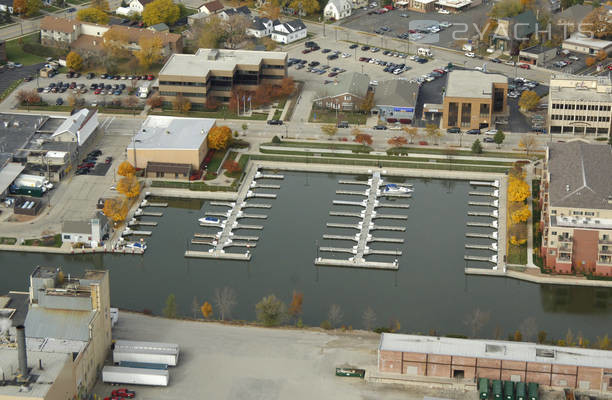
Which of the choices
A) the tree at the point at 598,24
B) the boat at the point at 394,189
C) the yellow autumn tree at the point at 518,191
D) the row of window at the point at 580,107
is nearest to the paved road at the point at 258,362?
the yellow autumn tree at the point at 518,191

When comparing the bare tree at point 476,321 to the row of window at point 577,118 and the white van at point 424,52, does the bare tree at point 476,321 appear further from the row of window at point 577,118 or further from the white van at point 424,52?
the white van at point 424,52

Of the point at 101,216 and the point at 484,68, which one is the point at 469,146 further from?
the point at 101,216

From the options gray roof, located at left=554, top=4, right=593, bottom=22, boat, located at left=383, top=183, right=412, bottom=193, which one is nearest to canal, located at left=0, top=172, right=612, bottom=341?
boat, located at left=383, top=183, right=412, bottom=193

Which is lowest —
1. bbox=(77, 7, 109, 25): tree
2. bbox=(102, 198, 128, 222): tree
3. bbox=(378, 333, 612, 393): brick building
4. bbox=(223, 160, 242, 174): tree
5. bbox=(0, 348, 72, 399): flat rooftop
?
bbox=(77, 7, 109, 25): tree

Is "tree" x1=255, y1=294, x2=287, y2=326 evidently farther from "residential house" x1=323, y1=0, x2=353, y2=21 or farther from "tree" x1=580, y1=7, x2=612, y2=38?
"residential house" x1=323, y1=0, x2=353, y2=21

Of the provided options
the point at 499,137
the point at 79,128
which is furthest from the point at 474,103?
the point at 79,128

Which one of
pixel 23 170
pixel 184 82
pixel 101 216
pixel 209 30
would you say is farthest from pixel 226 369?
pixel 209 30
